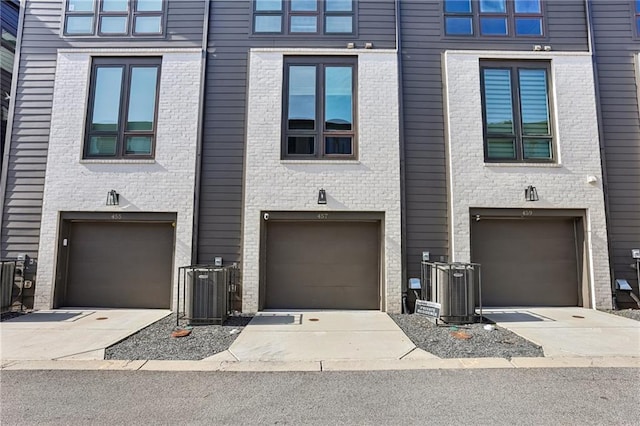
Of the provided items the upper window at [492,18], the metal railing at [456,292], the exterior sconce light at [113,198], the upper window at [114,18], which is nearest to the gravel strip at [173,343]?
the exterior sconce light at [113,198]

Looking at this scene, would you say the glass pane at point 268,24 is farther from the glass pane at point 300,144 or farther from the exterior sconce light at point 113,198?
the exterior sconce light at point 113,198

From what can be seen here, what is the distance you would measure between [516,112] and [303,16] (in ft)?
18.1

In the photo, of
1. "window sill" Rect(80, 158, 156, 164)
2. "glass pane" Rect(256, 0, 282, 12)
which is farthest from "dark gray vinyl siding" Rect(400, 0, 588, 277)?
"window sill" Rect(80, 158, 156, 164)

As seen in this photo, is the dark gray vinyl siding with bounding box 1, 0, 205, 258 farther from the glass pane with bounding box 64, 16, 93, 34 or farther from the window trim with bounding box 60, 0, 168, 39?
the glass pane with bounding box 64, 16, 93, 34

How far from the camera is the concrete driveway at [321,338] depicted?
15.9 ft

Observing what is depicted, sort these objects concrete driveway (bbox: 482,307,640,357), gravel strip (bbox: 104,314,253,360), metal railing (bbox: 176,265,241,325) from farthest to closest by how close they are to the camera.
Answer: metal railing (bbox: 176,265,241,325)
concrete driveway (bbox: 482,307,640,357)
gravel strip (bbox: 104,314,253,360)

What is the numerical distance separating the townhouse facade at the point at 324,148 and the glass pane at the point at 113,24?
0.20 ft

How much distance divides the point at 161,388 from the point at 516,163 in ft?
26.4

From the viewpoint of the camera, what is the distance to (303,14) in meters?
8.38

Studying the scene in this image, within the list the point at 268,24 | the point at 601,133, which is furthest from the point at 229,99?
the point at 601,133

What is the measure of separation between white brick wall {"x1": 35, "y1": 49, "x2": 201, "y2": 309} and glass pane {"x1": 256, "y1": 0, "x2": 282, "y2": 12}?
1.92 meters

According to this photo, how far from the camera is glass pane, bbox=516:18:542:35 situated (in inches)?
329

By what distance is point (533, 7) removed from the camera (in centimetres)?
847

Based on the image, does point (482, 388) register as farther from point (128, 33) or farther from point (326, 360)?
point (128, 33)
